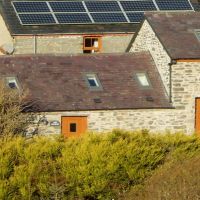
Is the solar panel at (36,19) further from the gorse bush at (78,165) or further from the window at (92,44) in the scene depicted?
the gorse bush at (78,165)

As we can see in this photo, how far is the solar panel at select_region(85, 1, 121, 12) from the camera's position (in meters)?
47.0

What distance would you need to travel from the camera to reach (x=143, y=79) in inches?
1449

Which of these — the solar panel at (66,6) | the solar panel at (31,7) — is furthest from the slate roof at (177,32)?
the solar panel at (31,7)

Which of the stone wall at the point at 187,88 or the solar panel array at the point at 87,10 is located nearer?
the stone wall at the point at 187,88

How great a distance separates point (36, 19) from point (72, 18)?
168cm

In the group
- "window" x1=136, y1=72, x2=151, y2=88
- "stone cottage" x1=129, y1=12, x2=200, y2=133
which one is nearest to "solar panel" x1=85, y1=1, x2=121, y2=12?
"stone cottage" x1=129, y1=12, x2=200, y2=133

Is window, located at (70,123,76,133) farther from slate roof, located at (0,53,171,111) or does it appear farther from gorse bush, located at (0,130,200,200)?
gorse bush, located at (0,130,200,200)

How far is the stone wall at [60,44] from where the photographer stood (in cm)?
4516

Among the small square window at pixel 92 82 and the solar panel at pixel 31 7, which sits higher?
the solar panel at pixel 31 7

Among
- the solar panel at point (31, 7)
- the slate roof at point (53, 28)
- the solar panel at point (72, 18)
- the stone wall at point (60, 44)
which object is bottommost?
the stone wall at point (60, 44)

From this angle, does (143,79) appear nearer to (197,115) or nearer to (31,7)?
(197,115)

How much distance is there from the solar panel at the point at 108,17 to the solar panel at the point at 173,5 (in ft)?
7.05

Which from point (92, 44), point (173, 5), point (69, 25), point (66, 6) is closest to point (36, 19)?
point (69, 25)

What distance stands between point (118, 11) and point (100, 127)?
45.6 ft
